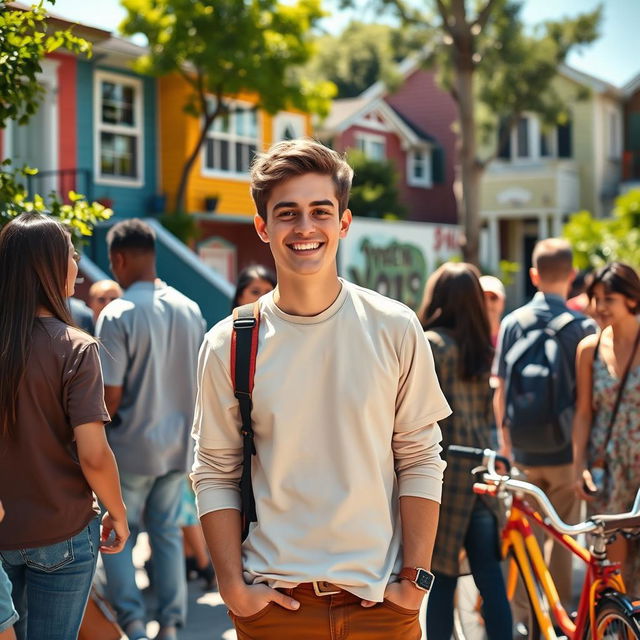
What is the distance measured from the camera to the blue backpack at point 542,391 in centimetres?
554

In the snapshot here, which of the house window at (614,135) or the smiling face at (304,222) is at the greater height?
the house window at (614,135)

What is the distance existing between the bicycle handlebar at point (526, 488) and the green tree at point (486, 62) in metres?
17.9

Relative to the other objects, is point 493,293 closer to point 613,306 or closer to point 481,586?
point 613,306

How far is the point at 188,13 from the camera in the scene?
56.2 ft

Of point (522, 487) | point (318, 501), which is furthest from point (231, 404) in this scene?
point (522, 487)

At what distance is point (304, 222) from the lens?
2.66 metres

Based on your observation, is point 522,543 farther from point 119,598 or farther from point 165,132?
point 165,132

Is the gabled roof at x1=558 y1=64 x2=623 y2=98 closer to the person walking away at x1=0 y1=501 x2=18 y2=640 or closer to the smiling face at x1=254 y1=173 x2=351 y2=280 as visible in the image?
the smiling face at x1=254 y1=173 x2=351 y2=280

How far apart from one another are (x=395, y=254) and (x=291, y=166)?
819 inches

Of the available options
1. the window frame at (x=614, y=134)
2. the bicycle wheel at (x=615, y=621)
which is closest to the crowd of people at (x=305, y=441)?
the bicycle wheel at (x=615, y=621)

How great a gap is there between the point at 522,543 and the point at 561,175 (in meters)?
30.9

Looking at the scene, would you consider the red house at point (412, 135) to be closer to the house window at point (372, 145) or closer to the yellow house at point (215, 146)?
the house window at point (372, 145)

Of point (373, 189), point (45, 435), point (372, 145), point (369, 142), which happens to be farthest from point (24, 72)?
point (372, 145)

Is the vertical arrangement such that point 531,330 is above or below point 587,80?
below
